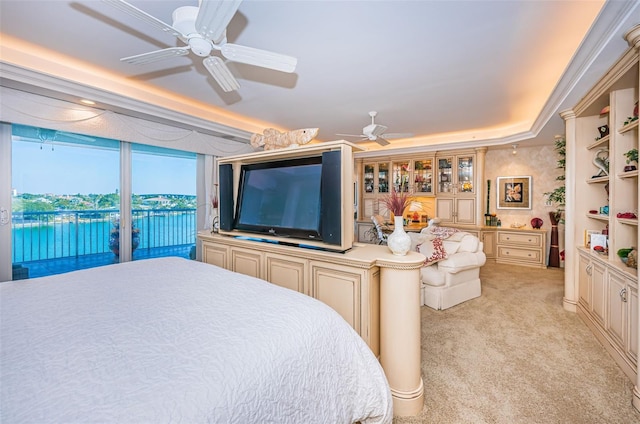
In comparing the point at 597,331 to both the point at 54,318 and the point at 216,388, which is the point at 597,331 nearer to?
the point at 216,388

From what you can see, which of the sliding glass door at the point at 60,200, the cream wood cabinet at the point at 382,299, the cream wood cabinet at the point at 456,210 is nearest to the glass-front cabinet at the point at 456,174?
the cream wood cabinet at the point at 456,210

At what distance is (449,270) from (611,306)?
1327 mm

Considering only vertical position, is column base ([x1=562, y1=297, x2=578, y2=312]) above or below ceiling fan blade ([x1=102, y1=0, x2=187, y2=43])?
below

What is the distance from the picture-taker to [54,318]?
1.04 m

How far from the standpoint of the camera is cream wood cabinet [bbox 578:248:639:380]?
1.97 m

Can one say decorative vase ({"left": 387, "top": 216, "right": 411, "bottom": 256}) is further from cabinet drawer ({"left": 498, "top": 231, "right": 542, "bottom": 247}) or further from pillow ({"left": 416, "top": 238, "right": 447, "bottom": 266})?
cabinet drawer ({"left": 498, "top": 231, "right": 542, "bottom": 247})

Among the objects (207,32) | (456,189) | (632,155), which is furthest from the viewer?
(456,189)

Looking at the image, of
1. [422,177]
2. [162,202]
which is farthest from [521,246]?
[162,202]

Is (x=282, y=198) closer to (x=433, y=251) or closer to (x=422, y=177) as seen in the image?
(x=433, y=251)

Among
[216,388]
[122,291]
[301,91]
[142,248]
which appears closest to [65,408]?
[216,388]

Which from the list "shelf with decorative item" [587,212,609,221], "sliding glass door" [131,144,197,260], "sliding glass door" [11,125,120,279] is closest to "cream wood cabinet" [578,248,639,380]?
"shelf with decorative item" [587,212,609,221]

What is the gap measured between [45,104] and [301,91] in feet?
8.57

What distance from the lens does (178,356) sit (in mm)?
816

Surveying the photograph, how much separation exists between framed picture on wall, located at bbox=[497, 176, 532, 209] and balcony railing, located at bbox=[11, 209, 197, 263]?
6.29m
